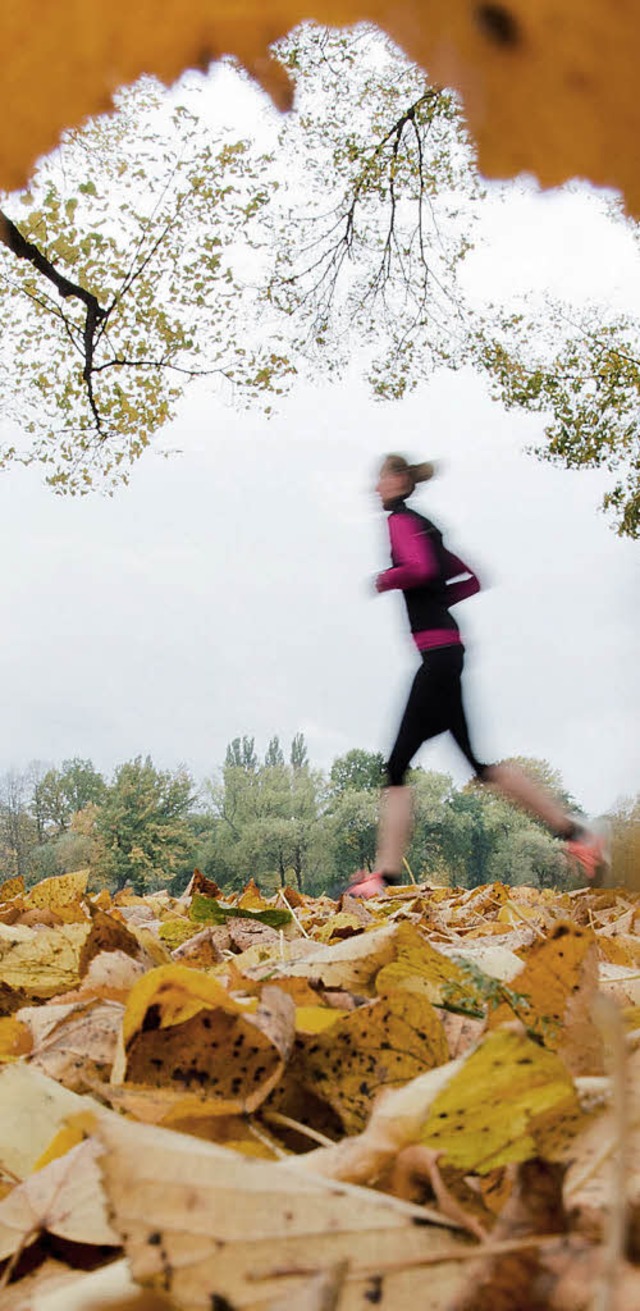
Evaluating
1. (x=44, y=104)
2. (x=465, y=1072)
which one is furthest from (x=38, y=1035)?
(x=44, y=104)

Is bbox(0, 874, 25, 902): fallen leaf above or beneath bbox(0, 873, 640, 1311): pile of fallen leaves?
Result: above

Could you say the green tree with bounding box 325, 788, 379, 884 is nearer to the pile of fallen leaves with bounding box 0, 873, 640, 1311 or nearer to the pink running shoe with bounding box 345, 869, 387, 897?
the pink running shoe with bounding box 345, 869, 387, 897

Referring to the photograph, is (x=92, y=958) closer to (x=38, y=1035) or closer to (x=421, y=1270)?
(x=38, y=1035)

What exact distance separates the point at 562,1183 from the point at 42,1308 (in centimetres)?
11

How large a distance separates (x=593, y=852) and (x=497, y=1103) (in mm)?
2015

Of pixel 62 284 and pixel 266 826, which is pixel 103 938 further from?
pixel 266 826

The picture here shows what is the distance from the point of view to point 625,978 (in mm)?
536

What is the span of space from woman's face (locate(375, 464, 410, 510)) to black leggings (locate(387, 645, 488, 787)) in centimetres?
54

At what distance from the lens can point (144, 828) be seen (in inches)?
479

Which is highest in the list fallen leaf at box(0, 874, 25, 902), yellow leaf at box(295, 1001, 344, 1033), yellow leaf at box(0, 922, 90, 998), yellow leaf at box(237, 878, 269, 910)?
fallen leaf at box(0, 874, 25, 902)

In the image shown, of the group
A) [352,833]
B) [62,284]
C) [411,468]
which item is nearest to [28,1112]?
[411,468]

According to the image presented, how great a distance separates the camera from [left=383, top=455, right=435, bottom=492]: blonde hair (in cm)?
285

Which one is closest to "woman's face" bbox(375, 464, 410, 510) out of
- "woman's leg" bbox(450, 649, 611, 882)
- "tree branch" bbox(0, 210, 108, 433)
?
"woman's leg" bbox(450, 649, 611, 882)

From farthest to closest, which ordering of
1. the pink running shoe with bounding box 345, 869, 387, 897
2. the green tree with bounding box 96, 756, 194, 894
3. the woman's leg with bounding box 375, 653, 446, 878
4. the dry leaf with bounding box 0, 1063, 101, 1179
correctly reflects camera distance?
the green tree with bounding box 96, 756, 194, 894, the woman's leg with bounding box 375, 653, 446, 878, the pink running shoe with bounding box 345, 869, 387, 897, the dry leaf with bounding box 0, 1063, 101, 1179
